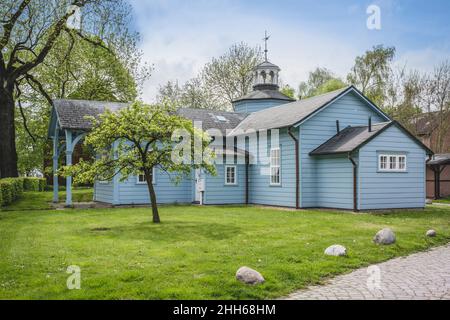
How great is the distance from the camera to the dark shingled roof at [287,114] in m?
20.5

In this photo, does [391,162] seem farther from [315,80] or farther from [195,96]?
[315,80]

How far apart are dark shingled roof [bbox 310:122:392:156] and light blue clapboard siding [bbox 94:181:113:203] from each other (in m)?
10.0

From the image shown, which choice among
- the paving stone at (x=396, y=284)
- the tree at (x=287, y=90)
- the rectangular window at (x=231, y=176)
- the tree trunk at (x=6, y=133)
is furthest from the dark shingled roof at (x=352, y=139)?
the tree at (x=287, y=90)

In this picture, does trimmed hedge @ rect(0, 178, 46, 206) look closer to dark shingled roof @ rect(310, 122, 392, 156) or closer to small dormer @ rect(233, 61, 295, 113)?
dark shingled roof @ rect(310, 122, 392, 156)

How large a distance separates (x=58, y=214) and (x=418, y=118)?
108ft

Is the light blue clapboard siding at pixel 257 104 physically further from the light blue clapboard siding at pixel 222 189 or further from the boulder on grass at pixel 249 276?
the boulder on grass at pixel 249 276

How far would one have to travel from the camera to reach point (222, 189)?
23.3 metres

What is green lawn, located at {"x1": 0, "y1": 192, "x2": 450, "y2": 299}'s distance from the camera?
6637 millimetres

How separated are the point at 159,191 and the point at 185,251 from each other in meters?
13.6

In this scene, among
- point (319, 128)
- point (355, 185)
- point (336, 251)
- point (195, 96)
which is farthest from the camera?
point (195, 96)

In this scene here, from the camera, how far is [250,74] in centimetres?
4538

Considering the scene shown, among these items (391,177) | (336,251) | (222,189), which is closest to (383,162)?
(391,177)

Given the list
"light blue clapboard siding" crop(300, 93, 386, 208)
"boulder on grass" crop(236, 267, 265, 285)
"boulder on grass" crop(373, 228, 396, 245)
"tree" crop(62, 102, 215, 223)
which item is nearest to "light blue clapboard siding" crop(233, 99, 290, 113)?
"light blue clapboard siding" crop(300, 93, 386, 208)

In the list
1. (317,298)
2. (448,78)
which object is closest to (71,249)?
(317,298)
